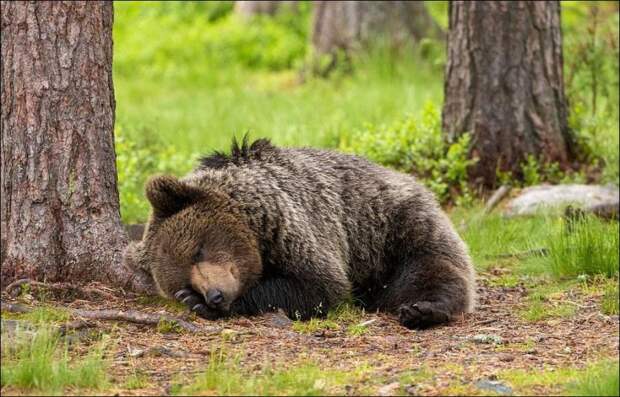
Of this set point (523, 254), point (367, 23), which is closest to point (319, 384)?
point (523, 254)

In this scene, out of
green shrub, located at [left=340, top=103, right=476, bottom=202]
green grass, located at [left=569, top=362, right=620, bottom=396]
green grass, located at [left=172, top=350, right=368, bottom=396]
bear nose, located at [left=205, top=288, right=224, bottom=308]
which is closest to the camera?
green grass, located at [left=569, top=362, right=620, bottom=396]

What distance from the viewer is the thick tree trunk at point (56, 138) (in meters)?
5.74

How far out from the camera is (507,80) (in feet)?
31.3

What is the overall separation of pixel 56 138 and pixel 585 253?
143 inches

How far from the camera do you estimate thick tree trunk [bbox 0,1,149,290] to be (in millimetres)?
5742

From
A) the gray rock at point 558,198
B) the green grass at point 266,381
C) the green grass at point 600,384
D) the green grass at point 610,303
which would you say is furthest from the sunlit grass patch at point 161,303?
the gray rock at point 558,198

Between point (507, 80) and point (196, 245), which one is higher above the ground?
point (507, 80)

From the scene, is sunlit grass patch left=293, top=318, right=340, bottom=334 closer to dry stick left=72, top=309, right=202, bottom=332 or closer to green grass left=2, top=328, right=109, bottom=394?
dry stick left=72, top=309, right=202, bottom=332

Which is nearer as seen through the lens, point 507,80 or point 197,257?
point 197,257

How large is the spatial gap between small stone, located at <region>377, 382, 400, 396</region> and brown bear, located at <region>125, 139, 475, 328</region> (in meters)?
1.59

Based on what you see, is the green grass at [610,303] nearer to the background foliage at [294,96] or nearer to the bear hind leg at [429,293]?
the bear hind leg at [429,293]

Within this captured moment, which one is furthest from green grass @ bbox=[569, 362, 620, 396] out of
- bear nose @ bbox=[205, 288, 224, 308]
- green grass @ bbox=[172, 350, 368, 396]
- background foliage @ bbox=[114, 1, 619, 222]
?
background foliage @ bbox=[114, 1, 619, 222]

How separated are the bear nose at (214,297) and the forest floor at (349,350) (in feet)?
0.45

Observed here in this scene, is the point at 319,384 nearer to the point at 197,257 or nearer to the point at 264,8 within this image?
the point at 197,257
